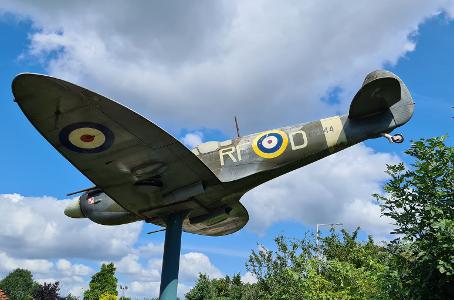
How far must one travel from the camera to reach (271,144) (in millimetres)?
11641

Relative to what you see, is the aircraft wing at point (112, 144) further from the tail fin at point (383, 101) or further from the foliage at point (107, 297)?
the foliage at point (107, 297)

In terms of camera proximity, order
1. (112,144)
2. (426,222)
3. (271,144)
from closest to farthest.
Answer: (426,222) < (112,144) < (271,144)

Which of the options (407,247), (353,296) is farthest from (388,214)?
(353,296)

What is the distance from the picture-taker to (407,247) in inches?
273

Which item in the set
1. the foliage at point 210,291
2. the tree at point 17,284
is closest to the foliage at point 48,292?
the foliage at point 210,291

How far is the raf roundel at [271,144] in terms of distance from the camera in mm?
11531

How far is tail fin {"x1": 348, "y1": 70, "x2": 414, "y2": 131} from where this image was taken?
10.4 meters

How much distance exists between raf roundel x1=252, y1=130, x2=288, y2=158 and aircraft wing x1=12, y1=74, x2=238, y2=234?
1421 mm

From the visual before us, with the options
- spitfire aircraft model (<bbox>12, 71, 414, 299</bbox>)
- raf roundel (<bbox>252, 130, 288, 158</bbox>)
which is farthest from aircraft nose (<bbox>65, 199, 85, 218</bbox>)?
raf roundel (<bbox>252, 130, 288, 158</bbox>)

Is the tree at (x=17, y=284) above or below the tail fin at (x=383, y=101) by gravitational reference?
above

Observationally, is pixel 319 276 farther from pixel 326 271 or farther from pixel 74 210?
pixel 74 210

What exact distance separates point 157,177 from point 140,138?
1626 millimetres

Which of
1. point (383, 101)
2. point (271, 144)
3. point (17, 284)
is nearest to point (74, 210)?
point (271, 144)

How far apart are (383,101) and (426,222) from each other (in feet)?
15.1
